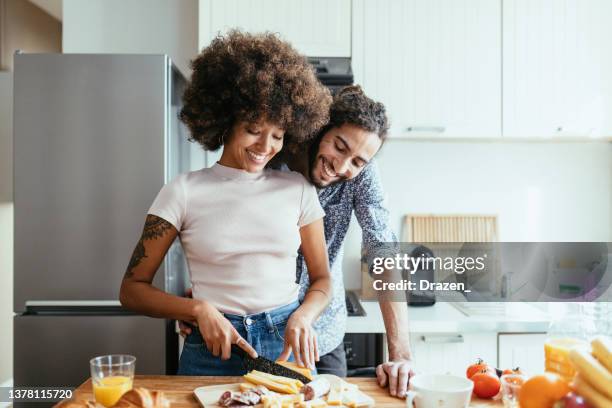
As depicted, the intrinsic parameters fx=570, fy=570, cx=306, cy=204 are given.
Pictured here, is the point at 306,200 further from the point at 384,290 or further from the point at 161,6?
the point at 161,6

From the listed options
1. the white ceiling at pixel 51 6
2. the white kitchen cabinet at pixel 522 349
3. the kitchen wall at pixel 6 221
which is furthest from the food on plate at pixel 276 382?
the white ceiling at pixel 51 6

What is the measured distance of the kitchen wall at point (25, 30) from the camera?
306 centimetres

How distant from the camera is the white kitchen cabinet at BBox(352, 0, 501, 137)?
2.29 metres

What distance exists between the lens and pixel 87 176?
6.73ft

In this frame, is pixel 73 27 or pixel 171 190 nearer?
pixel 171 190

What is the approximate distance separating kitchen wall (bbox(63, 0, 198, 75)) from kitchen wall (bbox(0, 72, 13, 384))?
550 mm

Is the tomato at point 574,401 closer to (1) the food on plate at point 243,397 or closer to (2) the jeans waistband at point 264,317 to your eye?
(1) the food on plate at point 243,397

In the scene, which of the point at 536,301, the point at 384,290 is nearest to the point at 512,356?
the point at 536,301

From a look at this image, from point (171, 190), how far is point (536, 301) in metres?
1.96

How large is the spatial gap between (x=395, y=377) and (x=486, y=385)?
16cm

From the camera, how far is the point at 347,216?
1.53 m

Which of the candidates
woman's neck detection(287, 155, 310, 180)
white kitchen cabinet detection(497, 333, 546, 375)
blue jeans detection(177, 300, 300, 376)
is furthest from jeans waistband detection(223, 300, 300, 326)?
white kitchen cabinet detection(497, 333, 546, 375)

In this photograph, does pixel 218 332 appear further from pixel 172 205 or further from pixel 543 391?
pixel 543 391

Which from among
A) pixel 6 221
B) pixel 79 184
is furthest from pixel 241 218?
pixel 6 221
